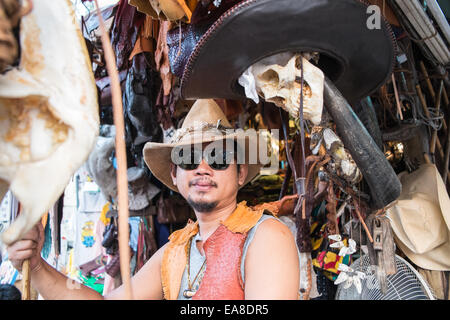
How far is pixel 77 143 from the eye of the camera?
643mm

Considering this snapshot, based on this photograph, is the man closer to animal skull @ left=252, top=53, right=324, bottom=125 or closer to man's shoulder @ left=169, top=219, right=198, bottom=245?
man's shoulder @ left=169, top=219, right=198, bottom=245

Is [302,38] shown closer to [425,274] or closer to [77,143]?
[77,143]

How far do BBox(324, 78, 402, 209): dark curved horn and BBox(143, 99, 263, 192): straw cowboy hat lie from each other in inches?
20.4

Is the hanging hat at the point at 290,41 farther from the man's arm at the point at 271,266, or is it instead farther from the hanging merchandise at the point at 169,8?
the man's arm at the point at 271,266

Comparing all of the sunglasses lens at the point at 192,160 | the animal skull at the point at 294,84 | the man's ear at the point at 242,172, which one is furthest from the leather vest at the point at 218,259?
the animal skull at the point at 294,84

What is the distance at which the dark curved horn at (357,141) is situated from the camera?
4.56ft

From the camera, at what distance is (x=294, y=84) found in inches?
53.4

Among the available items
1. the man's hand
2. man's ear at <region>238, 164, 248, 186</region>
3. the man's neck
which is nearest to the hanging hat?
man's ear at <region>238, 164, 248, 186</region>

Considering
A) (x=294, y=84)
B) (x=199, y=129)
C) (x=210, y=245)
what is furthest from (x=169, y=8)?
(x=210, y=245)

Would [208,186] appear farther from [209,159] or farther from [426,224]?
[426,224]

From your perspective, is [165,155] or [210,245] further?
[165,155]

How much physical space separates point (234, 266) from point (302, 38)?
0.94m

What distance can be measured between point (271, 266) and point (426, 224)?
4.76ft
